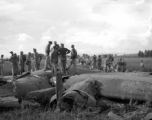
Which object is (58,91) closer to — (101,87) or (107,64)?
(101,87)

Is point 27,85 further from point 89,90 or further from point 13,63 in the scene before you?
point 13,63

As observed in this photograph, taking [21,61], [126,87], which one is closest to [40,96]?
[126,87]

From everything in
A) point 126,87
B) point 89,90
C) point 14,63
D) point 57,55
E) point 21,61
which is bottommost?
point 89,90

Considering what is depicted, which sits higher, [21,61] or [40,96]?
[21,61]

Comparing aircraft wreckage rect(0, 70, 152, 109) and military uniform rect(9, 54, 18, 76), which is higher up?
military uniform rect(9, 54, 18, 76)

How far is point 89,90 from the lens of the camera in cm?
687

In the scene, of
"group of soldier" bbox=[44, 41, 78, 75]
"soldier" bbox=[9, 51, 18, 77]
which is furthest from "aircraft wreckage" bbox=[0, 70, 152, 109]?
"soldier" bbox=[9, 51, 18, 77]

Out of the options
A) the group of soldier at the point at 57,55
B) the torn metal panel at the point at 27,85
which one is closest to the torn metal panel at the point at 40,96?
the torn metal panel at the point at 27,85

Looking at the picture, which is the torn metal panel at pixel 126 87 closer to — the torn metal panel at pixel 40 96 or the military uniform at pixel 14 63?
the torn metal panel at pixel 40 96

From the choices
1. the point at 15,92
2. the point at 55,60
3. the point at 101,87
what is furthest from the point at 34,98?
the point at 55,60

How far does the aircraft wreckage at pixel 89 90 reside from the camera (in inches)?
219

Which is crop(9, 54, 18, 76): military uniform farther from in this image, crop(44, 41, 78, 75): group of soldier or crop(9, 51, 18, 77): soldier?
crop(44, 41, 78, 75): group of soldier

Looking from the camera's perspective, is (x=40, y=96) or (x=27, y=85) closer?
(x=40, y=96)

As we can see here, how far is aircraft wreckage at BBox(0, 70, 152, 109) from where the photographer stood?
5.57 metres
